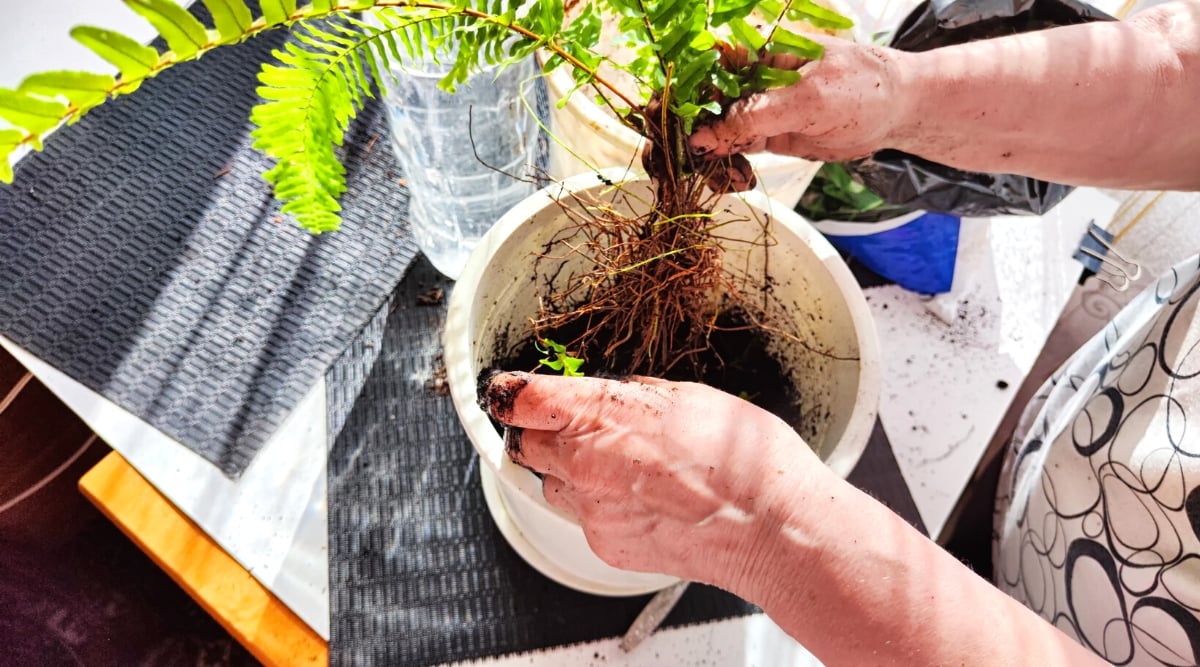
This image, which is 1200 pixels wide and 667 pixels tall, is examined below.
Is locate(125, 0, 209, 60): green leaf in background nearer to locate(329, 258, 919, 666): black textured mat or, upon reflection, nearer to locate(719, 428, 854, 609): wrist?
locate(719, 428, 854, 609): wrist

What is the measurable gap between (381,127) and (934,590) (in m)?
0.79

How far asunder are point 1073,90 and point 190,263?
827mm

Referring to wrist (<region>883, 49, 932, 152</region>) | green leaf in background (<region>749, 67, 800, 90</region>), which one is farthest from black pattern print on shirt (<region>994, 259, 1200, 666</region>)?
green leaf in background (<region>749, 67, 800, 90</region>)

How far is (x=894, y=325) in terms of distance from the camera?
836 mm

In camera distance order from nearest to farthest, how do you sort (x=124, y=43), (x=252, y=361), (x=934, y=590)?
(x=124, y=43), (x=934, y=590), (x=252, y=361)

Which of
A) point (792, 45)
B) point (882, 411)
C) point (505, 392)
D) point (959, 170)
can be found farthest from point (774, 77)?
point (882, 411)

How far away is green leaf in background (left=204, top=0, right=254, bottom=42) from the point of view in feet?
1.01

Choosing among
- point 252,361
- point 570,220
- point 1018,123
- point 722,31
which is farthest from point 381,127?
point 1018,123

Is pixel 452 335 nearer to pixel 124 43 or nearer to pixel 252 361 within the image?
pixel 124 43

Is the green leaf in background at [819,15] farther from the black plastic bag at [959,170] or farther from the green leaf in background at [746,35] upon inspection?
the black plastic bag at [959,170]

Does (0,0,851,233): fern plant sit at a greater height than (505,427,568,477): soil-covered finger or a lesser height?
greater

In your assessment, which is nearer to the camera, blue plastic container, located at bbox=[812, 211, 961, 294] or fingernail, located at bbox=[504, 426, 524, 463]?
fingernail, located at bbox=[504, 426, 524, 463]

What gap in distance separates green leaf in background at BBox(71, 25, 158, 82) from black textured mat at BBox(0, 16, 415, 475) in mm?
509

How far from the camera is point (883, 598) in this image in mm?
393
